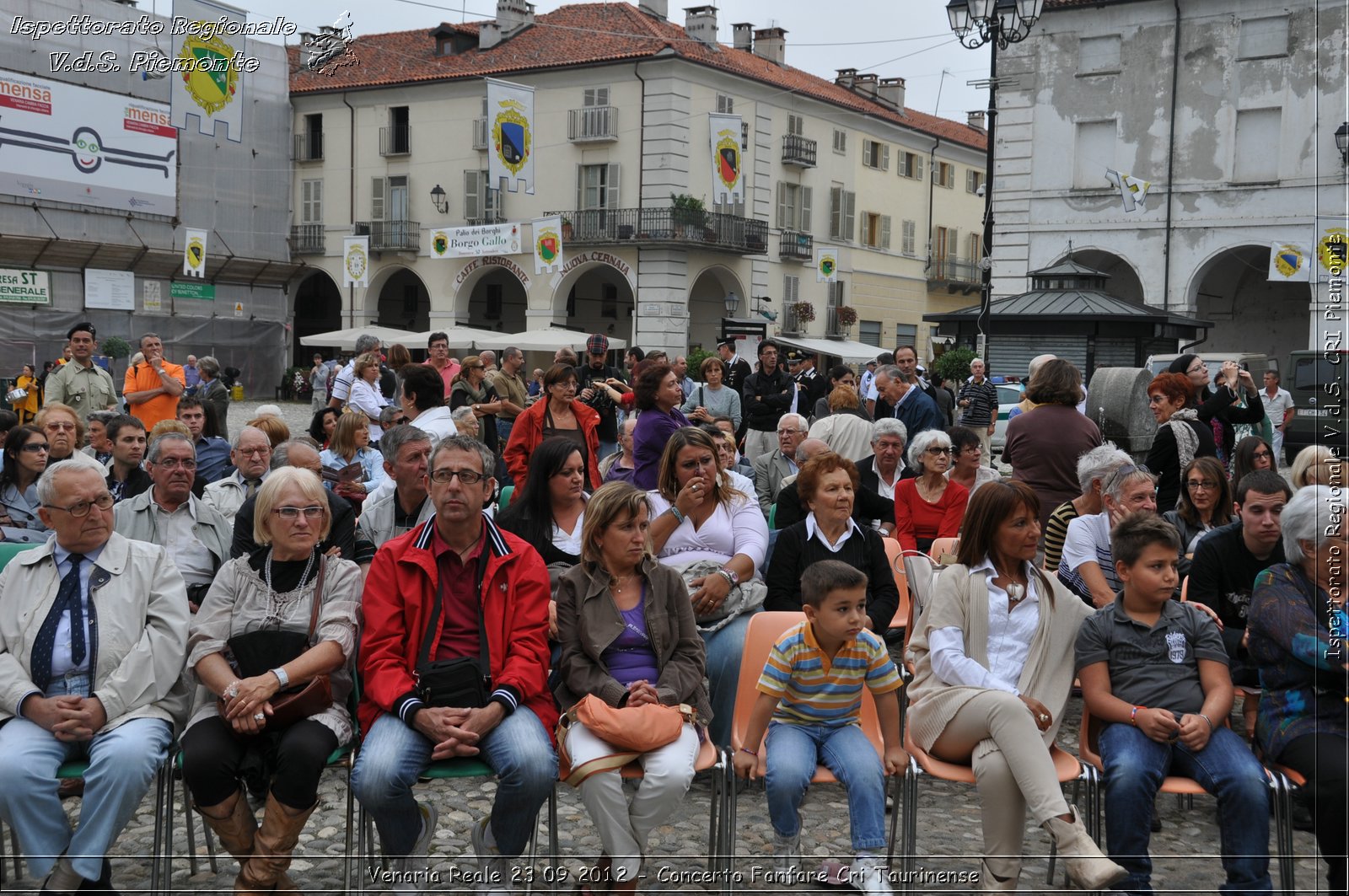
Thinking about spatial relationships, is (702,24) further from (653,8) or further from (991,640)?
(991,640)

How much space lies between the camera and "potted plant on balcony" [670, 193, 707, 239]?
33.3m

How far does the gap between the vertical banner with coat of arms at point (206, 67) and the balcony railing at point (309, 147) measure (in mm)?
24014

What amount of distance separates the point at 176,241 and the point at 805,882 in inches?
1415

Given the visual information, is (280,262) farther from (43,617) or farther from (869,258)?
(43,617)

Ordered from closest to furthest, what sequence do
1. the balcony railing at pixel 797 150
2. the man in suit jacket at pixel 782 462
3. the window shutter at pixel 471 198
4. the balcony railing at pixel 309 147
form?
the man in suit jacket at pixel 782 462
the window shutter at pixel 471 198
the balcony railing at pixel 797 150
the balcony railing at pixel 309 147

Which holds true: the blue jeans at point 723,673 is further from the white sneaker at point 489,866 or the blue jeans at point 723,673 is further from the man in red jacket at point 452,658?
the white sneaker at point 489,866

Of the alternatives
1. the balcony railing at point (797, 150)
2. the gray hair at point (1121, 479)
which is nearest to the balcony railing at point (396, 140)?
the balcony railing at point (797, 150)

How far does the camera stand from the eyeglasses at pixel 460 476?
443 cm

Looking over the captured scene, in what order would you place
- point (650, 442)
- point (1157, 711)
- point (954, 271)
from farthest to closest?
point (954, 271) → point (650, 442) → point (1157, 711)

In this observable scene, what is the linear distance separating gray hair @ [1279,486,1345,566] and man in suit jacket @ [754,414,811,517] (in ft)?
13.4

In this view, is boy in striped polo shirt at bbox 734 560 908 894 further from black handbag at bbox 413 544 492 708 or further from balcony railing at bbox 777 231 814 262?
balcony railing at bbox 777 231 814 262

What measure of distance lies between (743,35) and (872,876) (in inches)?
1546

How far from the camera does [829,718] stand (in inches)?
176

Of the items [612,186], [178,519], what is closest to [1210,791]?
[178,519]
